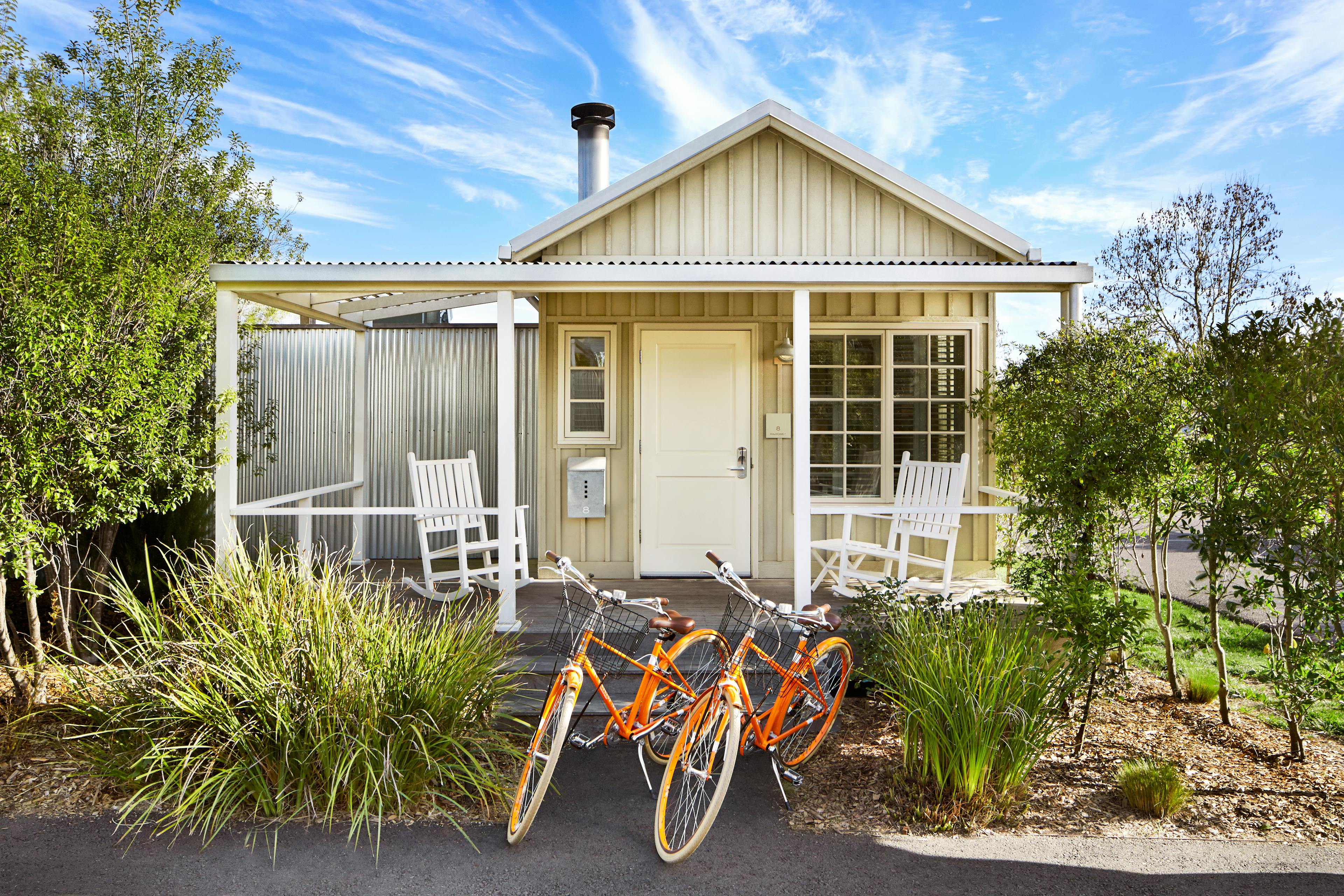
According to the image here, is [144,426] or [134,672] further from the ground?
[144,426]

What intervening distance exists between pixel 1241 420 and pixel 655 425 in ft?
12.9

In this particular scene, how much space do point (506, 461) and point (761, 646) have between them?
186 cm

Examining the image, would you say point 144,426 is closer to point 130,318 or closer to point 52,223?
point 130,318

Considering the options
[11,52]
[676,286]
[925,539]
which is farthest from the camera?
[925,539]

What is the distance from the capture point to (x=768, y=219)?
6.47m

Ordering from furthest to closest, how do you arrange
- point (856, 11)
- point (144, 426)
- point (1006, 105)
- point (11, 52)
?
point (1006, 105), point (856, 11), point (11, 52), point (144, 426)

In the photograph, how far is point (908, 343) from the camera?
649cm

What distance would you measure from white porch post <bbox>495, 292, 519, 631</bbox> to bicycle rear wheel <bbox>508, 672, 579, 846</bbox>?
1.96 metres

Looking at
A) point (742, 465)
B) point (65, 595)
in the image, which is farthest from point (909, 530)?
point (65, 595)

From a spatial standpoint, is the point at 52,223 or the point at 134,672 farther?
the point at 52,223

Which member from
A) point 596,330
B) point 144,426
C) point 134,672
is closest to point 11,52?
point 144,426

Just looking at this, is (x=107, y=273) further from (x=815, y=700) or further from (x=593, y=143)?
(x=593, y=143)

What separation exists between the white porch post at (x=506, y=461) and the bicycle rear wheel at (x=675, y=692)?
1.23 metres

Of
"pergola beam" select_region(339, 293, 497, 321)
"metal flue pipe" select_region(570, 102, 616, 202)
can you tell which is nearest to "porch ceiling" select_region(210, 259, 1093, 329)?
"pergola beam" select_region(339, 293, 497, 321)
